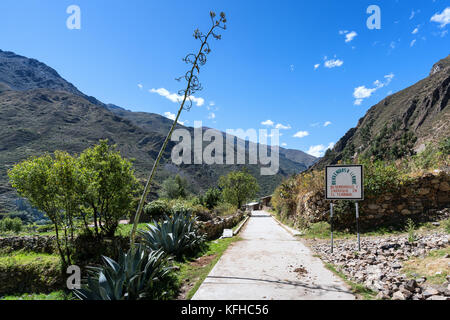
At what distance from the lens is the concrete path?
11.9 feet

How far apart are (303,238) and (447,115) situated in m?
89.7

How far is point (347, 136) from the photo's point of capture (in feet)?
433

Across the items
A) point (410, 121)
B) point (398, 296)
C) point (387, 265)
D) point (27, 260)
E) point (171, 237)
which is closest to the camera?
point (398, 296)

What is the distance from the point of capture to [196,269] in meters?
5.36

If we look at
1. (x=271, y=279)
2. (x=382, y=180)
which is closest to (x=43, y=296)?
(x=271, y=279)

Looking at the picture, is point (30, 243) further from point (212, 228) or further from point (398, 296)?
point (398, 296)

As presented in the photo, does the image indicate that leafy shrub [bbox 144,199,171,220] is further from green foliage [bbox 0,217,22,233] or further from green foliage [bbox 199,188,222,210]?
green foliage [bbox 0,217,22,233]

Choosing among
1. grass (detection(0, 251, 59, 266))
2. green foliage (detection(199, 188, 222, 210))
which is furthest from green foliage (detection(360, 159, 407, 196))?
green foliage (detection(199, 188, 222, 210))

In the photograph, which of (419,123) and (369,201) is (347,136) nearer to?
(419,123)

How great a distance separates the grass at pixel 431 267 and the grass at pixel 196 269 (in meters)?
3.78

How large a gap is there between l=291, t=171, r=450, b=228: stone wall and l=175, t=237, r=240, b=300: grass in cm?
560

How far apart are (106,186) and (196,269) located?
458 cm

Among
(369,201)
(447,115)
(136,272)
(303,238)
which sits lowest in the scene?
(303,238)
